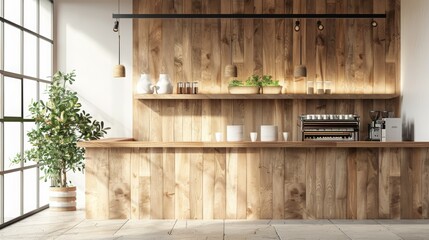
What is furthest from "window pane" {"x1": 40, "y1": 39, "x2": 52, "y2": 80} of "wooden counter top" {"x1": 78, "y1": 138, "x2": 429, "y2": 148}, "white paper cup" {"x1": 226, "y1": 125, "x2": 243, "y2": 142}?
"white paper cup" {"x1": 226, "y1": 125, "x2": 243, "y2": 142}

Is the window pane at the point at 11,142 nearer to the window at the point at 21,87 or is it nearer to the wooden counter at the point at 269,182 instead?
the window at the point at 21,87

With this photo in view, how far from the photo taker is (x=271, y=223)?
22.2 ft

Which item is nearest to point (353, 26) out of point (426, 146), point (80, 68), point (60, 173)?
point (426, 146)

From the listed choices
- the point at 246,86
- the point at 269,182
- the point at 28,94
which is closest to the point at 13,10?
the point at 28,94

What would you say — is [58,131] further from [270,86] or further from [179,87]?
[270,86]

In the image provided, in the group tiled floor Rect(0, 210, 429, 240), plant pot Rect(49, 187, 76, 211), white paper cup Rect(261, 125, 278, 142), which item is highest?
white paper cup Rect(261, 125, 278, 142)

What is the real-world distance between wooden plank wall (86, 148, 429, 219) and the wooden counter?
11 mm

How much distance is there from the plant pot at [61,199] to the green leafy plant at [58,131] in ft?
0.40

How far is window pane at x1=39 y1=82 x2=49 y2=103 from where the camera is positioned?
8.05 metres

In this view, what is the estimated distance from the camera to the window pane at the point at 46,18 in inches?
324

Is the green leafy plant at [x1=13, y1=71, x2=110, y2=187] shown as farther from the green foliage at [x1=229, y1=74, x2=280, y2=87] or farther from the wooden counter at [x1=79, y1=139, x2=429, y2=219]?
the green foliage at [x1=229, y1=74, x2=280, y2=87]

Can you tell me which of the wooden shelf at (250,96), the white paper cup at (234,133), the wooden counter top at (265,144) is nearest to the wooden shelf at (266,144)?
the wooden counter top at (265,144)

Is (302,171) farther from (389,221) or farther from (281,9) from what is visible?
(281,9)

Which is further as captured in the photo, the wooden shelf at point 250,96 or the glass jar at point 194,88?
the glass jar at point 194,88
